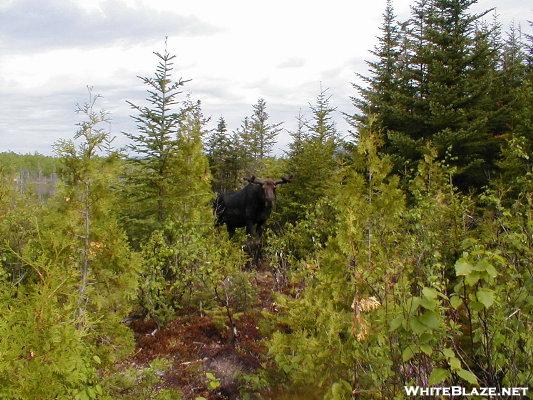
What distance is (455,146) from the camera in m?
18.5

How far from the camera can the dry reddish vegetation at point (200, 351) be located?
7.55 m

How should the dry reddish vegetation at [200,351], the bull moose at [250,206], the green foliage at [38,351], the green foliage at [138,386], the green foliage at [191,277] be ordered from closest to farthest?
the green foliage at [38,351]
the green foliage at [138,386]
the dry reddish vegetation at [200,351]
the green foliage at [191,277]
the bull moose at [250,206]

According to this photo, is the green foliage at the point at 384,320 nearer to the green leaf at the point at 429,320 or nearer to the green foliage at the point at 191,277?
the green leaf at the point at 429,320


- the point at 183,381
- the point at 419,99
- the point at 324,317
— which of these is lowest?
the point at 183,381

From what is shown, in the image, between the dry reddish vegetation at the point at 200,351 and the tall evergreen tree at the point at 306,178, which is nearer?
the dry reddish vegetation at the point at 200,351

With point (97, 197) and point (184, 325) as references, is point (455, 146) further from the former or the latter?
point (97, 197)

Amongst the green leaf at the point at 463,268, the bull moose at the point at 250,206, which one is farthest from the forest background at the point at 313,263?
the bull moose at the point at 250,206

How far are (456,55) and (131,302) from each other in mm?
16167

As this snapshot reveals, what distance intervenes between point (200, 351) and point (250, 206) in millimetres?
8188

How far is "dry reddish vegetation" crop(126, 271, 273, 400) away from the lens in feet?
24.8

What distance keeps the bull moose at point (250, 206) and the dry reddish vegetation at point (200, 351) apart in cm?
525

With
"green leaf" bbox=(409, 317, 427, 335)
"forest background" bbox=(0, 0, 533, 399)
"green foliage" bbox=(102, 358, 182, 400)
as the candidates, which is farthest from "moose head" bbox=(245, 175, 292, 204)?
"green leaf" bbox=(409, 317, 427, 335)

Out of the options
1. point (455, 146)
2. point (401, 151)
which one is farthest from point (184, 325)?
point (455, 146)

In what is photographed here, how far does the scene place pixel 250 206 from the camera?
16.7 meters
